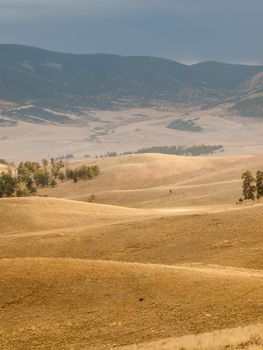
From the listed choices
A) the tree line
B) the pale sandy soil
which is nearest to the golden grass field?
the pale sandy soil

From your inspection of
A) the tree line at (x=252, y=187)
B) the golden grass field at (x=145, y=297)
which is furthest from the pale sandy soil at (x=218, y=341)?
the tree line at (x=252, y=187)

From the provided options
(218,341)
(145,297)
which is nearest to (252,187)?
(145,297)

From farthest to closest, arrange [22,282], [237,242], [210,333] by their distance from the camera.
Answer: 1. [237,242]
2. [22,282]
3. [210,333]

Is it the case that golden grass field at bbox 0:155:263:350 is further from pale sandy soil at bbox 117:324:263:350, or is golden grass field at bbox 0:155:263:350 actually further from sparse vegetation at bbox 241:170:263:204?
sparse vegetation at bbox 241:170:263:204

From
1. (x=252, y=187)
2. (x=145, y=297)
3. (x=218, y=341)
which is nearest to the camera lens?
(x=218, y=341)

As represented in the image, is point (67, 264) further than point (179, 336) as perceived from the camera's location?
Yes

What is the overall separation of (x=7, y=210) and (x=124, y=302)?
69.6 m

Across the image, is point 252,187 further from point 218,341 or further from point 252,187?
point 218,341

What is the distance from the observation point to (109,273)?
45.5 metres

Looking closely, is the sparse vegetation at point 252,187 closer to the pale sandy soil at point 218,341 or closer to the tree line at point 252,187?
the tree line at point 252,187

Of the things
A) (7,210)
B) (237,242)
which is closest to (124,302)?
(237,242)

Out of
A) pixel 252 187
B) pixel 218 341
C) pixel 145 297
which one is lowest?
pixel 218 341

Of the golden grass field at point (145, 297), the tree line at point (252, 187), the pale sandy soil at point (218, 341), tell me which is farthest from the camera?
the tree line at point (252, 187)

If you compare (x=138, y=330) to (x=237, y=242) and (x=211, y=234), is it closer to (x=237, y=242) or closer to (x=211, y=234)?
(x=237, y=242)
